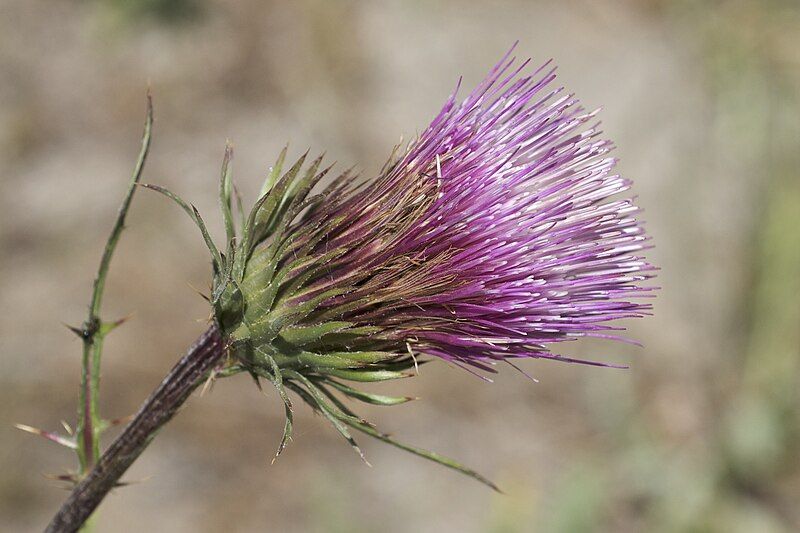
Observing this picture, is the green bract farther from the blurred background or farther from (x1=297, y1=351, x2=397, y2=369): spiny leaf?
the blurred background

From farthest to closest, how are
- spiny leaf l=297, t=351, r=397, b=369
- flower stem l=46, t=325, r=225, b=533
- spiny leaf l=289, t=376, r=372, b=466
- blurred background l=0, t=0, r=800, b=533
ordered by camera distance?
blurred background l=0, t=0, r=800, b=533
flower stem l=46, t=325, r=225, b=533
spiny leaf l=297, t=351, r=397, b=369
spiny leaf l=289, t=376, r=372, b=466

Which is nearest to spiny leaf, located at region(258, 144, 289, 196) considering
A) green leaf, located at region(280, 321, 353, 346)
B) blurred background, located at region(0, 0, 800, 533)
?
green leaf, located at region(280, 321, 353, 346)

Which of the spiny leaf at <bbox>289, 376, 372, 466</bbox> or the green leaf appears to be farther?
the green leaf

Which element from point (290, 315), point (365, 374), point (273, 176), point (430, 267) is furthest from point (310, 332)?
point (273, 176)

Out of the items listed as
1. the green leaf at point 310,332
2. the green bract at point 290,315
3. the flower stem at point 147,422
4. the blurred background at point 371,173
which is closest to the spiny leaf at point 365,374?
the green bract at point 290,315

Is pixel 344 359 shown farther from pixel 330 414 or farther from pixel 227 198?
→ pixel 227 198

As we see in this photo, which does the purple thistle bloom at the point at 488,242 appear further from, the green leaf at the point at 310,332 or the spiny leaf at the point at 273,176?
the spiny leaf at the point at 273,176
